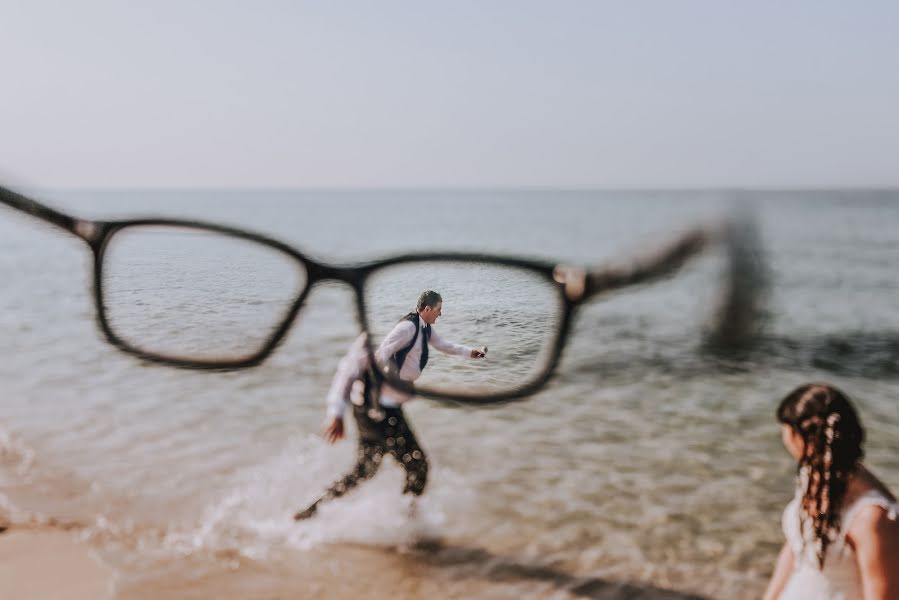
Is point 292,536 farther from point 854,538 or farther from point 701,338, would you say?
point 701,338

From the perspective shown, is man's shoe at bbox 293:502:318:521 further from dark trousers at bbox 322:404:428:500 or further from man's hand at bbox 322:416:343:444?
man's hand at bbox 322:416:343:444

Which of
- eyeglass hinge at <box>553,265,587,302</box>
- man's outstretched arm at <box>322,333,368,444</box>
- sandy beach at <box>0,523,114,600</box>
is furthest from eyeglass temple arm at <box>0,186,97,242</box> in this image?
sandy beach at <box>0,523,114,600</box>

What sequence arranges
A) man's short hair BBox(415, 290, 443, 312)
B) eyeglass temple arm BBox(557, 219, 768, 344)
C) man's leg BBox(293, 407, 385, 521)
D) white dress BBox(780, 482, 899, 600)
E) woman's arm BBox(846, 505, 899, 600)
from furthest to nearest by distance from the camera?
man's leg BBox(293, 407, 385, 521) → white dress BBox(780, 482, 899, 600) → woman's arm BBox(846, 505, 899, 600) → man's short hair BBox(415, 290, 443, 312) → eyeglass temple arm BBox(557, 219, 768, 344)

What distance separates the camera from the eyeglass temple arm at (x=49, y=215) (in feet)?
4.47

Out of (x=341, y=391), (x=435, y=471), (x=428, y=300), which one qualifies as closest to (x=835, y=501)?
(x=428, y=300)

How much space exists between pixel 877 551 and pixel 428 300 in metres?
1.96

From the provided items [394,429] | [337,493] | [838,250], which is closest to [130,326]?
[394,429]

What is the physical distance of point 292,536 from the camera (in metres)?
4.87

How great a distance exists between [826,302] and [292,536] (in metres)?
18.1

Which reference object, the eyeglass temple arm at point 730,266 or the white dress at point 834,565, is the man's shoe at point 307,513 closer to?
the white dress at point 834,565

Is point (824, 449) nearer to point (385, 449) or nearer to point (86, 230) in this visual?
point (86, 230)

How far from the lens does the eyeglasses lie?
1.34 metres

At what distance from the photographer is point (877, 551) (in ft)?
7.76

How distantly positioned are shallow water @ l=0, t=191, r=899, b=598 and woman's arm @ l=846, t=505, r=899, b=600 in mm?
794
